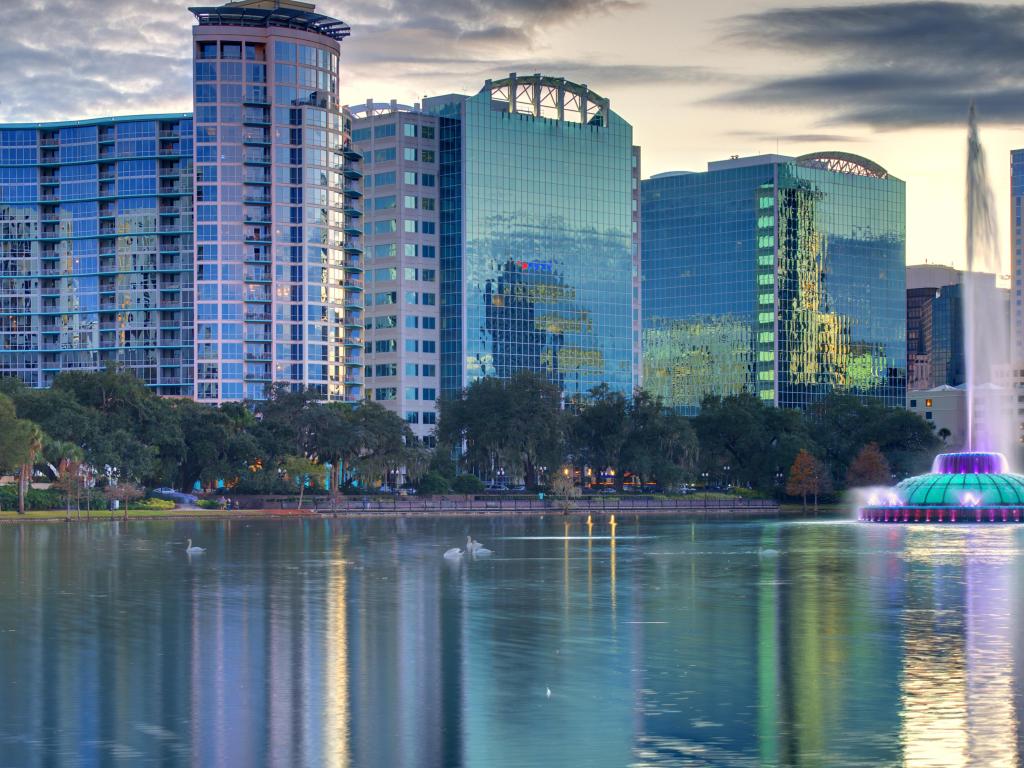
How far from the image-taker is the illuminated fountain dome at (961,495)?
126062 millimetres

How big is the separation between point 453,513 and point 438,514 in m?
2.23

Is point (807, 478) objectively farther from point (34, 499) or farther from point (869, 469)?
point (34, 499)

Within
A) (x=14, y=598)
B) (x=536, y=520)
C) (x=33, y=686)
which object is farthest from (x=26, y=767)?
(x=536, y=520)

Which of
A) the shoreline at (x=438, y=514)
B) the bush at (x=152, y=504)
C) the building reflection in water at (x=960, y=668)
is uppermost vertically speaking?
the bush at (x=152, y=504)

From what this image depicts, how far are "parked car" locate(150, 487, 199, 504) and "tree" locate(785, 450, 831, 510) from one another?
72558 millimetres

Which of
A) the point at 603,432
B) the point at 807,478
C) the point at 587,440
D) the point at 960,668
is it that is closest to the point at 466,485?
the point at 587,440

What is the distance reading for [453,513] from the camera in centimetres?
16325

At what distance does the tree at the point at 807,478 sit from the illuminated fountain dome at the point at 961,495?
50242 mm

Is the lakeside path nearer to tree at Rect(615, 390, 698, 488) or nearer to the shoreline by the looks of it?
the shoreline

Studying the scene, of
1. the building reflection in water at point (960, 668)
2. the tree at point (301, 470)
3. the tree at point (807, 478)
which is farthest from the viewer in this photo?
the tree at point (807, 478)

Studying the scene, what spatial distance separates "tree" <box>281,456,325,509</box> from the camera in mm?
167125

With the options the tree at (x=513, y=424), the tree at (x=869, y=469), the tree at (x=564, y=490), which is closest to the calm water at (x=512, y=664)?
the tree at (x=564, y=490)

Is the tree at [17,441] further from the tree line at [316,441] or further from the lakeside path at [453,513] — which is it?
the lakeside path at [453,513]

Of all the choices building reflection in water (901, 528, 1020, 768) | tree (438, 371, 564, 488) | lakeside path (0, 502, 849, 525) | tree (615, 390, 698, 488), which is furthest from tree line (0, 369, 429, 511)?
building reflection in water (901, 528, 1020, 768)
